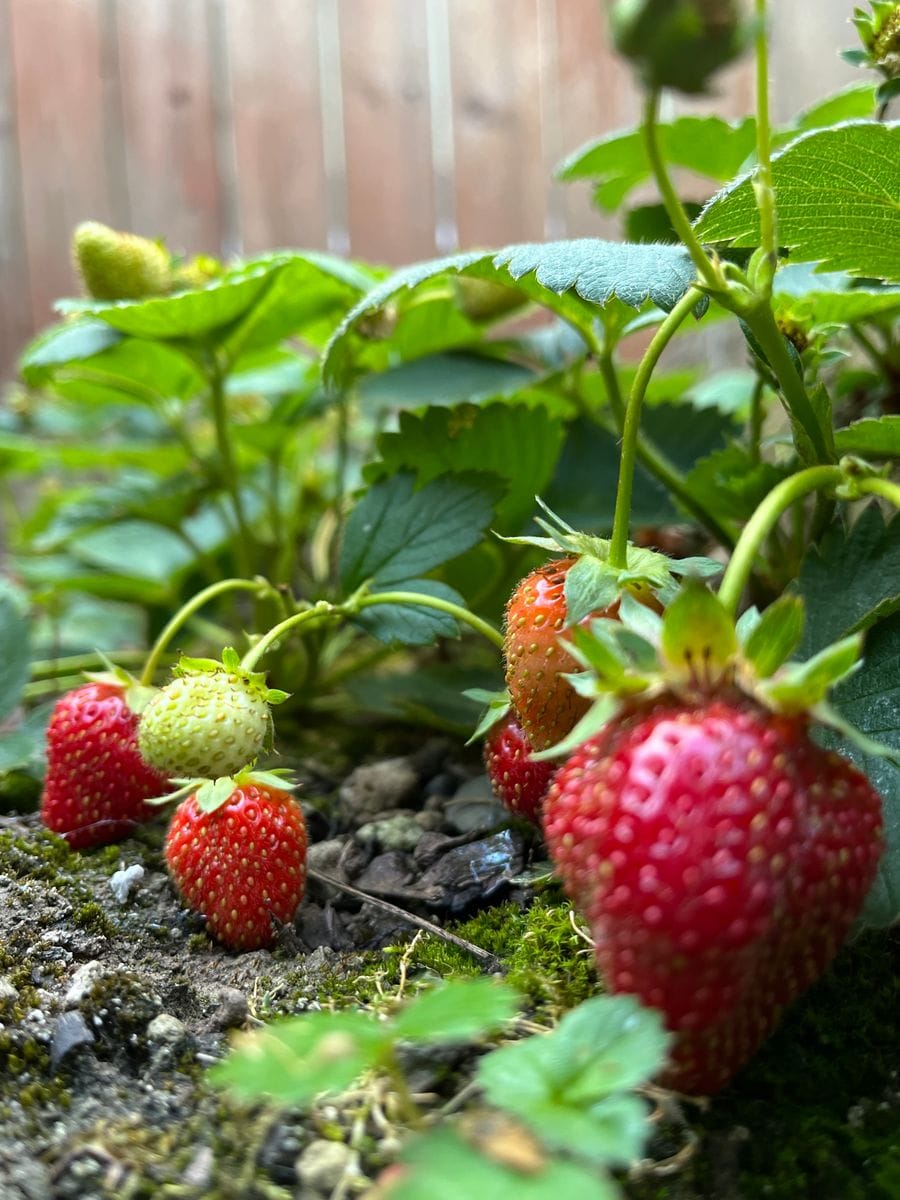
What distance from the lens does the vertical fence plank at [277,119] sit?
9.12 feet

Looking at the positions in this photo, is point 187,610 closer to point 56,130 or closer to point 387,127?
point 387,127

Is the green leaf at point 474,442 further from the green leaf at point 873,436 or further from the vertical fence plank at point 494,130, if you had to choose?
the vertical fence plank at point 494,130

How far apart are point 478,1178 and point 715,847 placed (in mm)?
172

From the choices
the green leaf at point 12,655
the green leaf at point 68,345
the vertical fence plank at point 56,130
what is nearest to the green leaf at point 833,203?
the green leaf at point 68,345

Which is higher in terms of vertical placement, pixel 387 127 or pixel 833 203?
pixel 387 127

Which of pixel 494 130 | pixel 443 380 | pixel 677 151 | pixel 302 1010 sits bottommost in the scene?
pixel 302 1010

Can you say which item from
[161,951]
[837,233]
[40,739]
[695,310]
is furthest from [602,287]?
[40,739]

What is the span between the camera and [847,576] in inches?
31.3

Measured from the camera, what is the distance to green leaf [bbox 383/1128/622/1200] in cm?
38

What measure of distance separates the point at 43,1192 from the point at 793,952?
Result: 38cm

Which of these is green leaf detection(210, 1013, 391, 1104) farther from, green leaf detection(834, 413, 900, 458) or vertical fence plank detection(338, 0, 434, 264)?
vertical fence plank detection(338, 0, 434, 264)

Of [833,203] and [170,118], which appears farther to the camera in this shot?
[170,118]

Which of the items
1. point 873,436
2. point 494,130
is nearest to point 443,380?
point 873,436

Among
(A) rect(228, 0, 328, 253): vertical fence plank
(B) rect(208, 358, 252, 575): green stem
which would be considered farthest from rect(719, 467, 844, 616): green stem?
(A) rect(228, 0, 328, 253): vertical fence plank
